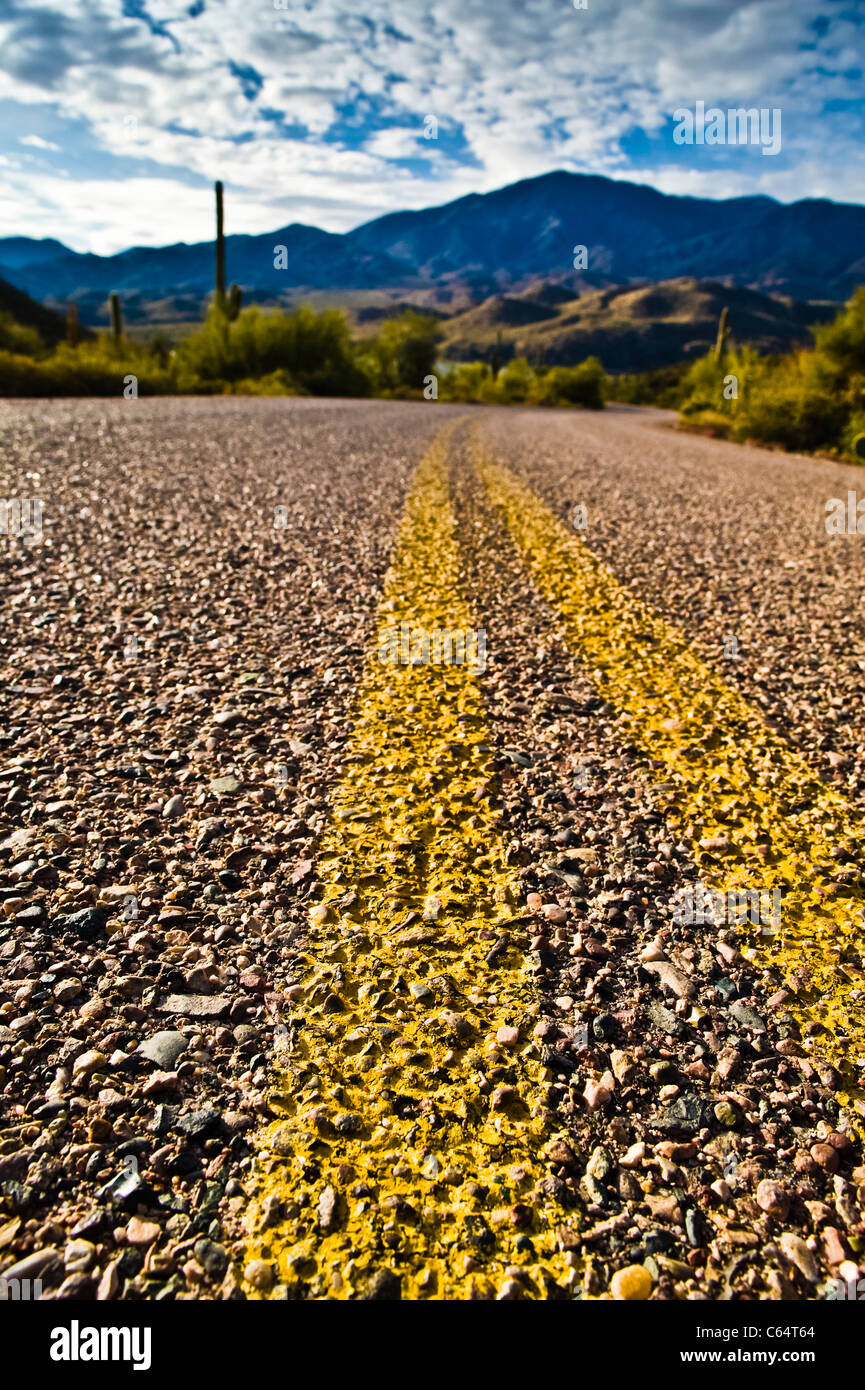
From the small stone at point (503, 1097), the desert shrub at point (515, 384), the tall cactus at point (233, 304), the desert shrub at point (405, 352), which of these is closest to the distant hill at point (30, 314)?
the desert shrub at point (405, 352)

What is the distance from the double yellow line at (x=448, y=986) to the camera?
5.05 ft

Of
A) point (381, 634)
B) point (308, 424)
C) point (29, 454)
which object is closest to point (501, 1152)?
point (381, 634)

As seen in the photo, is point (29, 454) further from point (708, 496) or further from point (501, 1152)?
point (501, 1152)

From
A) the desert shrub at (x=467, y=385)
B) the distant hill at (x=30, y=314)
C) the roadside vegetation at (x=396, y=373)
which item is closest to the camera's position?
the roadside vegetation at (x=396, y=373)

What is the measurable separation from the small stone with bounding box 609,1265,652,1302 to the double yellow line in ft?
0.29

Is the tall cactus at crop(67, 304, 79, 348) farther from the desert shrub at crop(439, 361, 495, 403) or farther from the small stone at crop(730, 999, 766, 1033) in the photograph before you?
the small stone at crop(730, 999, 766, 1033)

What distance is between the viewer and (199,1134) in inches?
67.4

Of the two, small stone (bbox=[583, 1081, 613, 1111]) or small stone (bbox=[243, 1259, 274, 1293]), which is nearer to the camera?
small stone (bbox=[243, 1259, 274, 1293])

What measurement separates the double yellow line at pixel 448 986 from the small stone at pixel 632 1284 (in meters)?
0.09

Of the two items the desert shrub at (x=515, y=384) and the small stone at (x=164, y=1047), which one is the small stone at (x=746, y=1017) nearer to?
the small stone at (x=164, y=1047)

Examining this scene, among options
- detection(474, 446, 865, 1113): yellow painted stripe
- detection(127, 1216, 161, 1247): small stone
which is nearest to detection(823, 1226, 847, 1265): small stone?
detection(474, 446, 865, 1113): yellow painted stripe

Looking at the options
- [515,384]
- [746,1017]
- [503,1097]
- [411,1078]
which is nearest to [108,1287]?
[411,1078]

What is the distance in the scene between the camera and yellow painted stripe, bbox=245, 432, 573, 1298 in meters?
1.51

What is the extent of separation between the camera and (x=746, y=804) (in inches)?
127
